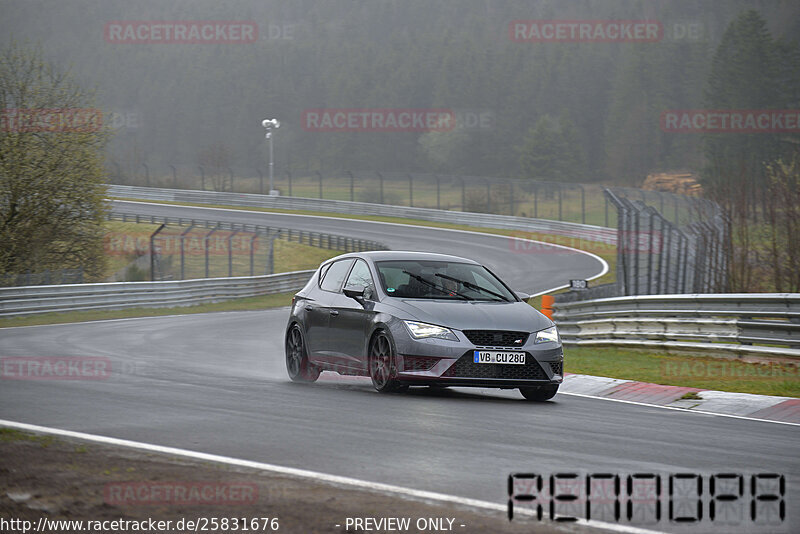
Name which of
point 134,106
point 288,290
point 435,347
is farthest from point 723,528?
point 134,106

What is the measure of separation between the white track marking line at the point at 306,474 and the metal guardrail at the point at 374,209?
48.2 metres

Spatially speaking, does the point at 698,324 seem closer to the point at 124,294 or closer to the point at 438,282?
the point at 438,282

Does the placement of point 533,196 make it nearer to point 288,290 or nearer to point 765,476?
point 288,290

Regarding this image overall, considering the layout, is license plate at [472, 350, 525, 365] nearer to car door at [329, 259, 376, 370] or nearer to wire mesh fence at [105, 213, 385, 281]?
→ car door at [329, 259, 376, 370]

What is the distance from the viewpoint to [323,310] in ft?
39.3

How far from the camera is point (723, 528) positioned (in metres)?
5.20

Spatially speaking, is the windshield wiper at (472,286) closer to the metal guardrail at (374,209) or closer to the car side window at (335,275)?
the car side window at (335,275)

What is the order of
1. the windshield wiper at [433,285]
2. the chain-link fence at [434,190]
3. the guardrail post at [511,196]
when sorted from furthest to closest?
the guardrail post at [511,196] → the chain-link fence at [434,190] → the windshield wiper at [433,285]

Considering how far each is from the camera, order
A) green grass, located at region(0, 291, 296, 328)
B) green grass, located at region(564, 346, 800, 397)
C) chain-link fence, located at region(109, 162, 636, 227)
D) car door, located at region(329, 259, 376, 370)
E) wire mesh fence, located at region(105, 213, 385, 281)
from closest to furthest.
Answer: car door, located at region(329, 259, 376, 370) < green grass, located at region(564, 346, 800, 397) < green grass, located at region(0, 291, 296, 328) < wire mesh fence, located at region(105, 213, 385, 281) < chain-link fence, located at region(109, 162, 636, 227)

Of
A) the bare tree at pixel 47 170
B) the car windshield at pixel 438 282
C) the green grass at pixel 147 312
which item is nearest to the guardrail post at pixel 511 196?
the green grass at pixel 147 312

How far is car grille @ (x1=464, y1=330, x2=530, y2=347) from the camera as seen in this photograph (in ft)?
33.6

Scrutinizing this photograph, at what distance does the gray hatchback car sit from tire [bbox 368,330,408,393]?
1 centimetres

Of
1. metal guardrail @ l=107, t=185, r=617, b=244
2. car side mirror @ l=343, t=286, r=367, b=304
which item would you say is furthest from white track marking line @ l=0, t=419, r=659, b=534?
metal guardrail @ l=107, t=185, r=617, b=244

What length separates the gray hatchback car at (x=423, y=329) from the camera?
10203 mm
